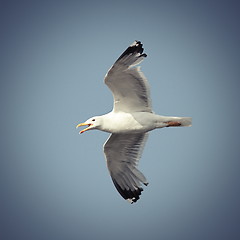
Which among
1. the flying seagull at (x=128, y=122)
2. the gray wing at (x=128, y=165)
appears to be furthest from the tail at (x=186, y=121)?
the gray wing at (x=128, y=165)

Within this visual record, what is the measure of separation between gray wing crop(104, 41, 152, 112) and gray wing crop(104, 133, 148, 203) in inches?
33.1

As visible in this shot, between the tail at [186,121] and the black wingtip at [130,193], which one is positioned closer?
the tail at [186,121]

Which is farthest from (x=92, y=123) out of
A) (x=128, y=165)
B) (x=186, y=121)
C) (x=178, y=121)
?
(x=186, y=121)

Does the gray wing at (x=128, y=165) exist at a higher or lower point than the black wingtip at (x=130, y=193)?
higher

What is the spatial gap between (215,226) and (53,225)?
2166 cm

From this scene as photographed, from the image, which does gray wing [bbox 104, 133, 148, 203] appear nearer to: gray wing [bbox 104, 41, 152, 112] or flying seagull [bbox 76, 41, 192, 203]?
flying seagull [bbox 76, 41, 192, 203]

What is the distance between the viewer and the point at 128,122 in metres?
10.7

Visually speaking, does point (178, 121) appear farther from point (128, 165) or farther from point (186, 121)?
point (128, 165)

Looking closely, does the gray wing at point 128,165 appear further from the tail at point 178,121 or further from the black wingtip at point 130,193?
the tail at point 178,121

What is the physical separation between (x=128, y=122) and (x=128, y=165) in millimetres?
1166

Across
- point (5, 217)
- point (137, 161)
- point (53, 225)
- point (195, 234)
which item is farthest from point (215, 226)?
Result: point (137, 161)

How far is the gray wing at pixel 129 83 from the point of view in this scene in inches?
397

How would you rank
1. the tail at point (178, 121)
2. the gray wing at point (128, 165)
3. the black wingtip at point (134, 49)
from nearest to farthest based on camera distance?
the black wingtip at point (134, 49) < the tail at point (178, 121) < the gray wing at point (128, 165)

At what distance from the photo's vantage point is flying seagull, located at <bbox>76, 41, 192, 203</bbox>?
33.3 ft
